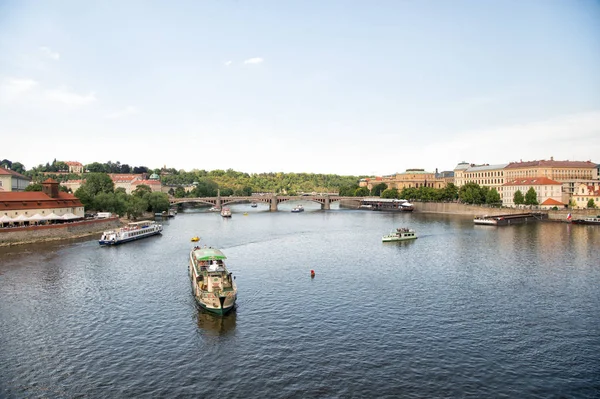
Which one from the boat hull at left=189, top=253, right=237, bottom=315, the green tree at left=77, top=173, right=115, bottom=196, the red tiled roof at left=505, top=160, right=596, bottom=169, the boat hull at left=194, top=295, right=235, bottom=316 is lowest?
the boat hull at left=194, top=295, right=235, bottom=316

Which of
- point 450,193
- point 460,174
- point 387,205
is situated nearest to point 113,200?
point 387,205

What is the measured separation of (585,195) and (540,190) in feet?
45.2

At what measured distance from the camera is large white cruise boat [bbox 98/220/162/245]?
72812 millimetres

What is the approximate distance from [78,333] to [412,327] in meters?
23.2

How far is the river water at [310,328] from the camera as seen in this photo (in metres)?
25.2

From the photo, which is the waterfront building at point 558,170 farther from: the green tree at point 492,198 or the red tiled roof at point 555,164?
the green tree at point 492,198

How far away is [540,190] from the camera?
131000 millimetres

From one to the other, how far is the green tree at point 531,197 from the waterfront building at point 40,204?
358ft

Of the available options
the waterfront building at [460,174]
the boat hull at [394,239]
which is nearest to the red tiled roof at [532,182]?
the waterfront building at [460,174]

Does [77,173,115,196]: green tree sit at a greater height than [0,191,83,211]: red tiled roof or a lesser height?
greater

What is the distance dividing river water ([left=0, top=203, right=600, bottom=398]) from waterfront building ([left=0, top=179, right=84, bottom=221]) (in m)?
16.5

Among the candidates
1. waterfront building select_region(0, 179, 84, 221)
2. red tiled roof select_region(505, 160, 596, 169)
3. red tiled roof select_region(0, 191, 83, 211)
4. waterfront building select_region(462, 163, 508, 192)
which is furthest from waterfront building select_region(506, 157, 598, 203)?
red tiled roof select_region(0, 191, 83, 211)

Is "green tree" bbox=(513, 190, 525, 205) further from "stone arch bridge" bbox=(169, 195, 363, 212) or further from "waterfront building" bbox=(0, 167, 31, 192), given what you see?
"waterfront building" bbox=(0, 167, 31, 192)

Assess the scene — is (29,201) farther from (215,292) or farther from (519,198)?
(519,198)
